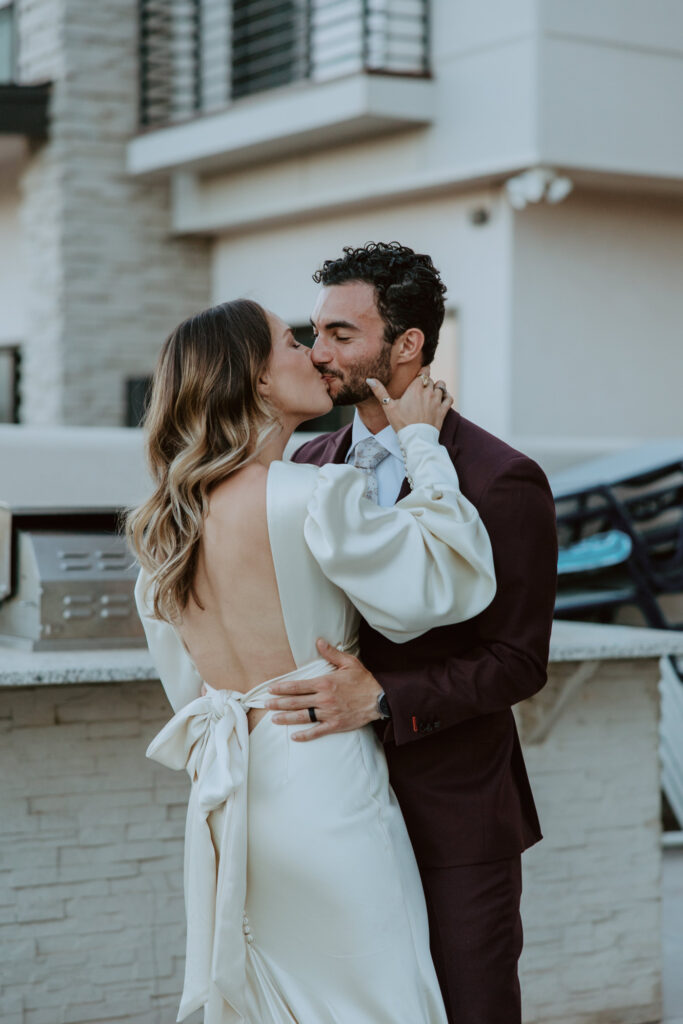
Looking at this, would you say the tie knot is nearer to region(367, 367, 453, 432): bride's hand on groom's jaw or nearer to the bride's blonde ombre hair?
region(367, 367, 453, 432): bride's hand on groom's jaw

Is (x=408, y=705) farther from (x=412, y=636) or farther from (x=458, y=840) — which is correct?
(x=458, y=840)

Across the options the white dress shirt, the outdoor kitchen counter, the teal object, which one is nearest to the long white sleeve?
the white dress shirt

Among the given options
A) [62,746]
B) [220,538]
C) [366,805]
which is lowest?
[62,746]

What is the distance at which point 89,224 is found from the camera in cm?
1167

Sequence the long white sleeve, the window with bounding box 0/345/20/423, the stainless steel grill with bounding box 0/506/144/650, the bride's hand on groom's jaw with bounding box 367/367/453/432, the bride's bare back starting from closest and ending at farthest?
1. the long white sleeve
2. the bride's bare back
3. the bride's hand on groom's jaw with bounding box 367/367/453/432
4. the stainless steel grill with bounding box 0/506/144/650
5. the window with bounding box 0/345/20/423

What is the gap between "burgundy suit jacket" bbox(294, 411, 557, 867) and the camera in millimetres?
2615

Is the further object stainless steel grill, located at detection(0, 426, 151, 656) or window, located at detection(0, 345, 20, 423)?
window, located at detection(0, 345, 20, 423)

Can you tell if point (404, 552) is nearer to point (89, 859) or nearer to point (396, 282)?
point (396, 282)

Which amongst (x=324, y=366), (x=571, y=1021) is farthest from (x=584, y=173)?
(x=324, y=366)

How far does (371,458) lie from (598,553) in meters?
4.39

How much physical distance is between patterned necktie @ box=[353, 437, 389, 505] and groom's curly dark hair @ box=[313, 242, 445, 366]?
9.7 inches

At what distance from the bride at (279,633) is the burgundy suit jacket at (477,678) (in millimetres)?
96

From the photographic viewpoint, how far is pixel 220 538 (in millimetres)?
2518

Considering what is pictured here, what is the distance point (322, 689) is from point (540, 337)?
775 centimetres
